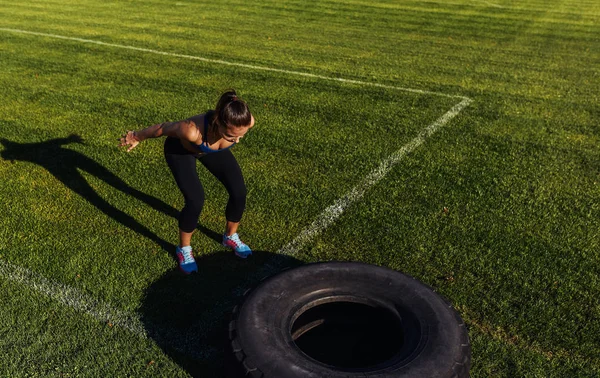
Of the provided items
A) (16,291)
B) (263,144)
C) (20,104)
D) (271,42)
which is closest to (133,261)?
(16,291)

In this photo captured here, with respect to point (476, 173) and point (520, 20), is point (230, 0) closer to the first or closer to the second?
point (520, 20)

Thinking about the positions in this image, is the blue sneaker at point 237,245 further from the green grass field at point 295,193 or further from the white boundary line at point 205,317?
the white boundary line at point 205,317

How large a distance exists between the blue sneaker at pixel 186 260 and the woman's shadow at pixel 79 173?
0.23 m

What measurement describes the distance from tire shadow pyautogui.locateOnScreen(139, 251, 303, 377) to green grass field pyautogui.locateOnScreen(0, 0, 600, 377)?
2cm

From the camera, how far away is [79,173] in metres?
6.46

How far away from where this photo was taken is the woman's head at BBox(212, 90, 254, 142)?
12.6ft

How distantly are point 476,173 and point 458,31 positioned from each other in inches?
399

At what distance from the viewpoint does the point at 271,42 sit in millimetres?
13562

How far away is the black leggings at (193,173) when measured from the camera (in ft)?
14.5

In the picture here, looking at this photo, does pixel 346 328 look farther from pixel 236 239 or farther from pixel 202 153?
pixel 202 153

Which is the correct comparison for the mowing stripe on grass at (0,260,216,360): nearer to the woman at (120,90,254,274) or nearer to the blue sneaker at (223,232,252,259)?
the woman at (120,90,254,274)

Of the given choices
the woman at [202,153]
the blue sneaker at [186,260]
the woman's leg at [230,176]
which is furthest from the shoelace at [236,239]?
the blue sneaker at [186,260]

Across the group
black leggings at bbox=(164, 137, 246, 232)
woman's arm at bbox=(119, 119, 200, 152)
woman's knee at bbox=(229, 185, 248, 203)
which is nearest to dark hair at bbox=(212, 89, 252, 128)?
woman's arm at bbox=(119, 119, 200, 152)

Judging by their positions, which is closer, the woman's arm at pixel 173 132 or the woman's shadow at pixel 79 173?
the woman's arm at pixel 173 132
